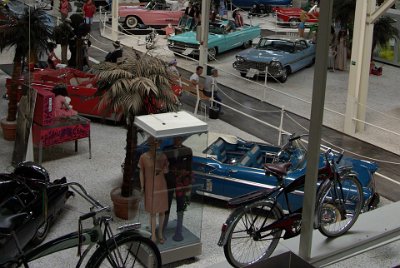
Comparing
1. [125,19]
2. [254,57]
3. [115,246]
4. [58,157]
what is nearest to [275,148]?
[58,157]

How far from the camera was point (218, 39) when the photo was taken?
20781 millimetres

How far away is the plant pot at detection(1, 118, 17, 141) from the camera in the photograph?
1166 centimetres

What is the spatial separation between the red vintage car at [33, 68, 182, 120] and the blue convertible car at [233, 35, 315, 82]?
5.30m

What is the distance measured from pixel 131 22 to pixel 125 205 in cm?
1687

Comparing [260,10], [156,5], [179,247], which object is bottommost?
[179,247]

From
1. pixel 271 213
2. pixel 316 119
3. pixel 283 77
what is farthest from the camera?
pixel 283 77

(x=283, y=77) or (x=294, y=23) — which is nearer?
(x=283, y=77)

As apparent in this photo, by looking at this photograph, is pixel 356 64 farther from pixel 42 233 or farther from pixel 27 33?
pixel 42 233

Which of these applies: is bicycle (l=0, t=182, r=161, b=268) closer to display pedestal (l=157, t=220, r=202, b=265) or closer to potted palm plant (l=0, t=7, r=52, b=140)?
display pedestal (l=157, t=220, r=202, b=265)

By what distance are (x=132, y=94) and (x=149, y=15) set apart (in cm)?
1707

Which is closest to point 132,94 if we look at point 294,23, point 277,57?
point 277,57

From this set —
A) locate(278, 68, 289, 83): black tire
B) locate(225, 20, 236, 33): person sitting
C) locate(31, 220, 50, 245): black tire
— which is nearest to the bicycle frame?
locate(31, 220, 50, 245): black tire

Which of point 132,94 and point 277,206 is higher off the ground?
point 132,94

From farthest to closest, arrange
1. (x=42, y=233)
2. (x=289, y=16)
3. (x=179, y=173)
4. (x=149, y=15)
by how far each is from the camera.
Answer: (x=289, y=16), (x=149, y=15), (x=42, y=233), (x=179, y=173)
